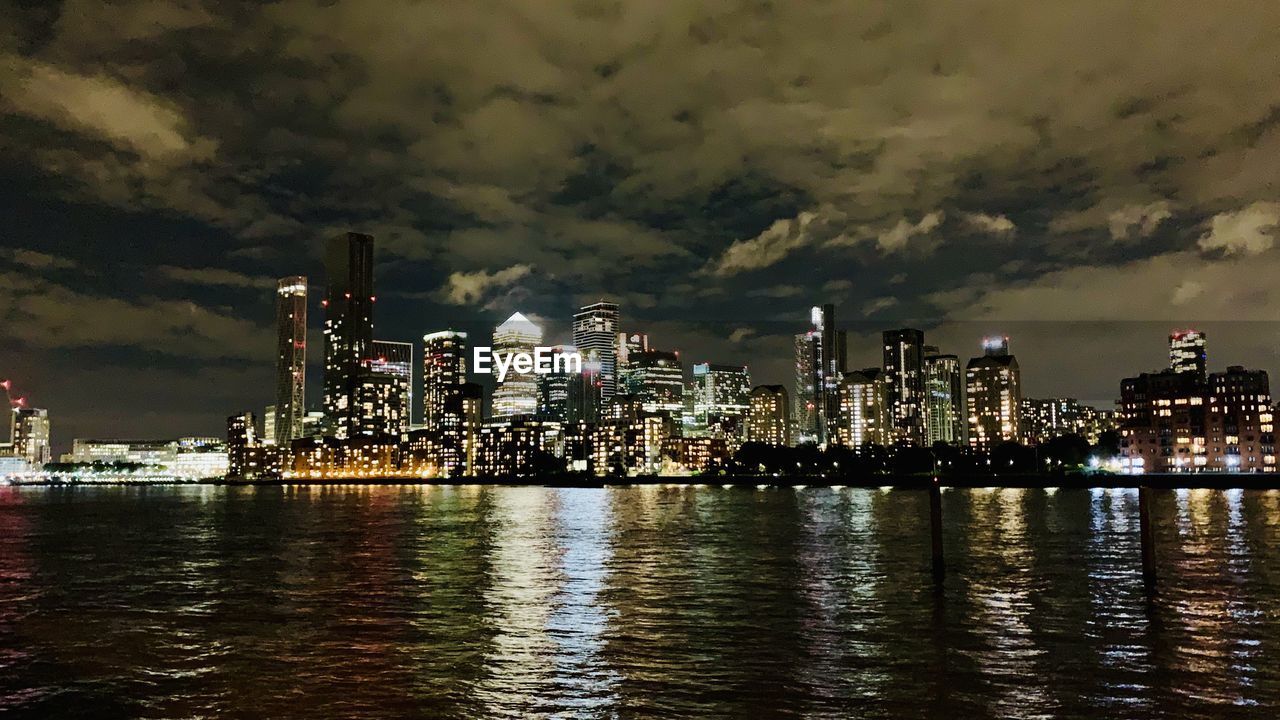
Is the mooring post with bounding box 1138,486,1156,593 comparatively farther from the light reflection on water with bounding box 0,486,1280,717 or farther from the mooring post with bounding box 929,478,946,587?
the mooring post with bounding box 929,478,946,587

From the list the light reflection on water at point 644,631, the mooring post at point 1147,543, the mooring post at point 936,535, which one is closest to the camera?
the light reflection on water at point 644,631

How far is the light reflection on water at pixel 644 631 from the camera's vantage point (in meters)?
25.1

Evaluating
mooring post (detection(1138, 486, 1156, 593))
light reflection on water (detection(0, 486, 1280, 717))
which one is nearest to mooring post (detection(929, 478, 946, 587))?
light reflection on water (detection(0, 486, 1280, 717))

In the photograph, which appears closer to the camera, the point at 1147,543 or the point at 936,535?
the point at 1147,543

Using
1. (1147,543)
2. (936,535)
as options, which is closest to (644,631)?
(936,535)

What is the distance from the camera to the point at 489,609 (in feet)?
131

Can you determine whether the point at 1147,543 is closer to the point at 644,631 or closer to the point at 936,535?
the point at 936,535

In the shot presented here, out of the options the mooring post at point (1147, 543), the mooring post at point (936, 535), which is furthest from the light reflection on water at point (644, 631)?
the mooring post at point (936, 535)

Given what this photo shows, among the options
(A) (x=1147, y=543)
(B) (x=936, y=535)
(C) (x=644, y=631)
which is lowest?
(C) (x=644, y=631)

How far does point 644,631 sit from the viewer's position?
112ft

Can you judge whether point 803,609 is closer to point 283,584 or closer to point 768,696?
point 768,696

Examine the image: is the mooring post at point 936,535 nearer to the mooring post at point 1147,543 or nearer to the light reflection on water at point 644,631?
the light reflection on water at point 644,631

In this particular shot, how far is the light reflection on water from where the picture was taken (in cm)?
2508

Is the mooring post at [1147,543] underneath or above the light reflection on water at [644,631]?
above
